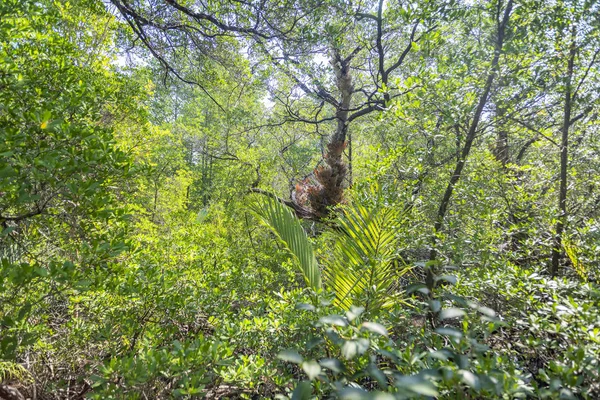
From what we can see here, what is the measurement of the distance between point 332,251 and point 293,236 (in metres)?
0.69

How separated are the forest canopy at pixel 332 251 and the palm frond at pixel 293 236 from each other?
0.01 m

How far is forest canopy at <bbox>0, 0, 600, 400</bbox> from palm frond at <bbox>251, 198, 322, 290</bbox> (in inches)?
0.6

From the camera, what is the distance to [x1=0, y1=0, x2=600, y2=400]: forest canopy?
3.87ft

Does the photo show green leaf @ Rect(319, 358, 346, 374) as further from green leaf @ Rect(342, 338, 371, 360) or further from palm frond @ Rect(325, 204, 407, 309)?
palm frond @ Rect(325, 204, 407, 309)

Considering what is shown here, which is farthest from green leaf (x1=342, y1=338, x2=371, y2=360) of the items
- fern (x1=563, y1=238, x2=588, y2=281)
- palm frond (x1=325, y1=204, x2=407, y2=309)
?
fern (x1=563, y1=238, x2=588, y2=281)

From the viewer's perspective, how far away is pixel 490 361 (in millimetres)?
982

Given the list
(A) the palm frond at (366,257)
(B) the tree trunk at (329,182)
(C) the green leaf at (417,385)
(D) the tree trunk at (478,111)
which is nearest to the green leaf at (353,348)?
(C) the green leaf at (417,385)

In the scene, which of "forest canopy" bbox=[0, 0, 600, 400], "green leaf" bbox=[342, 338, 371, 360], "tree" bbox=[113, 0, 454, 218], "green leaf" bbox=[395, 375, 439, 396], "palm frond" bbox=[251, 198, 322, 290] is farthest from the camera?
"tree" bbox=[113, 0, 454, 218]

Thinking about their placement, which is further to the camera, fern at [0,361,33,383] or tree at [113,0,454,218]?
tree at [113,0,454,218]

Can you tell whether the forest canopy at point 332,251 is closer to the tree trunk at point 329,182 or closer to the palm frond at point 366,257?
the palm frond at point 366,257

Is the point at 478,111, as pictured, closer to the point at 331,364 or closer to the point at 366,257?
the point at 366,257

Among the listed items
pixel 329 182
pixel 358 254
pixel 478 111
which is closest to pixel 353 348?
pixel 358 254

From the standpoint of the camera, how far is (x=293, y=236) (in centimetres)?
226

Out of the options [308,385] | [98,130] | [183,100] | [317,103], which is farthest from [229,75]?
[183,100]
